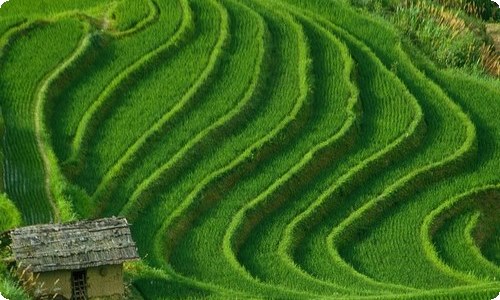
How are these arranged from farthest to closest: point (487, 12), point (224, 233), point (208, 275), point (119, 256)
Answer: point (487, 12)
point (224, 233)
point (208, 275)
point (119, 256)

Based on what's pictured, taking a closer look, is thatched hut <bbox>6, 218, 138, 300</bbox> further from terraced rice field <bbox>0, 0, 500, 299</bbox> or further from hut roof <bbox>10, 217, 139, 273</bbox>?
terraced rice field <bbox>0, 0, 500, 299</bbox>

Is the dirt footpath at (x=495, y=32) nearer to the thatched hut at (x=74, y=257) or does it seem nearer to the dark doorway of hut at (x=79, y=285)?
the thatched hut at (x=74, y=257)

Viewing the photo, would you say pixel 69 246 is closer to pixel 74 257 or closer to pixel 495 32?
pixel 74 257

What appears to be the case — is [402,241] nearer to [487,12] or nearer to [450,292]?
[450,292]

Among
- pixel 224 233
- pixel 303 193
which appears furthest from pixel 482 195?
pixel 224 233

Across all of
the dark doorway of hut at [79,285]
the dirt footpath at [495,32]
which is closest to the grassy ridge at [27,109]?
the dark doorway of hut at [79,285]

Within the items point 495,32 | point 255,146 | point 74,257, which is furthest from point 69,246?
point 495,32

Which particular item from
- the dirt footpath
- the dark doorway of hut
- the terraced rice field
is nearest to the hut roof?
the dark doorway of hut
